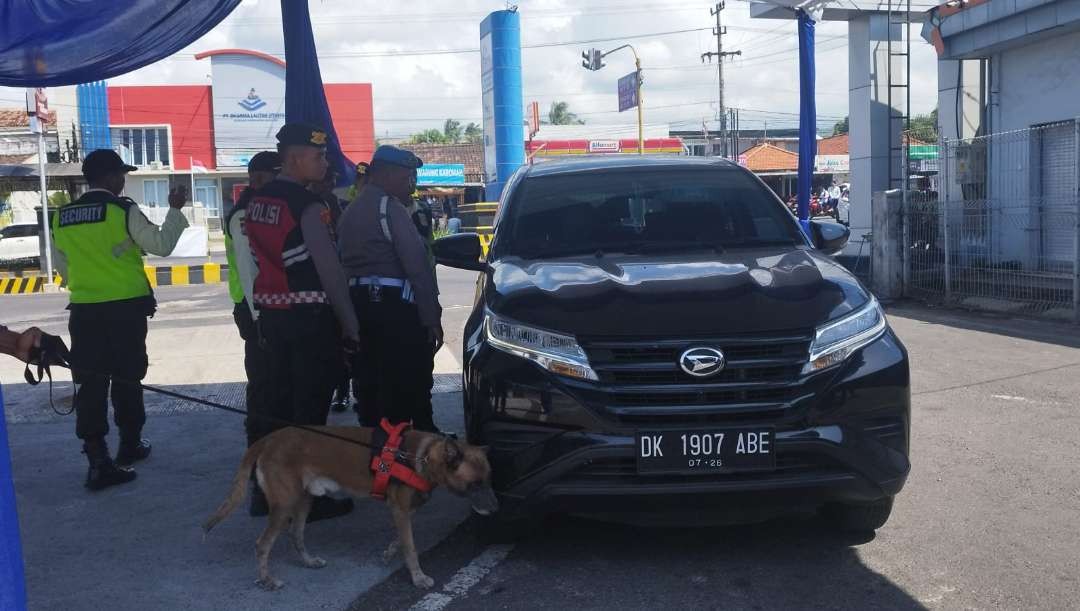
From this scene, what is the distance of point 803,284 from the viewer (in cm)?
423

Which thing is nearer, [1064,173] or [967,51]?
[1064,173]

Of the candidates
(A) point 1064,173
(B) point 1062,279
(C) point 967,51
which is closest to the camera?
(B) point 1062,279

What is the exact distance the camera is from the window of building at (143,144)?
151ft

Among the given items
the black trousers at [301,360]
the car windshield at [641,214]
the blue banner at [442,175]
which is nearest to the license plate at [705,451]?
the car windshield at [641,214]

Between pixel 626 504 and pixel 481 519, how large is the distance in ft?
2.65

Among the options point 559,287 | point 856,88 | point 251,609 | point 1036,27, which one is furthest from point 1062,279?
point 251,609

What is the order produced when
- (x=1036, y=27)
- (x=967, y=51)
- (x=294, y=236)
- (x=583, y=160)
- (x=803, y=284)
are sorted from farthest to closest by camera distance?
(x=967, y=51)
(x=1036, y=27)
(x=583, y=160)
(x=294, y=236)
(x=803, y=284)

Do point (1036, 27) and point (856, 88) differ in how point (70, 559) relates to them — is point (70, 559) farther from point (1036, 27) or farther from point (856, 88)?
point (856, 88)

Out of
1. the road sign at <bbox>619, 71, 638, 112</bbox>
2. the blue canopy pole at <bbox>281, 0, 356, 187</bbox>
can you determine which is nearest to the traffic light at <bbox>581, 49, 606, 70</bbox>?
the road sign at <bbox>619, 71, 638, 112</bbox>

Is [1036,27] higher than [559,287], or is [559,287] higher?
[1036,27]

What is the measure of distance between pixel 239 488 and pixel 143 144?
46.2m

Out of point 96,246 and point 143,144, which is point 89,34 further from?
point 143,144

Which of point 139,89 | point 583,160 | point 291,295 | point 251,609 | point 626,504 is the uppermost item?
point 139,89

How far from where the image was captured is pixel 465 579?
4.14 meters
